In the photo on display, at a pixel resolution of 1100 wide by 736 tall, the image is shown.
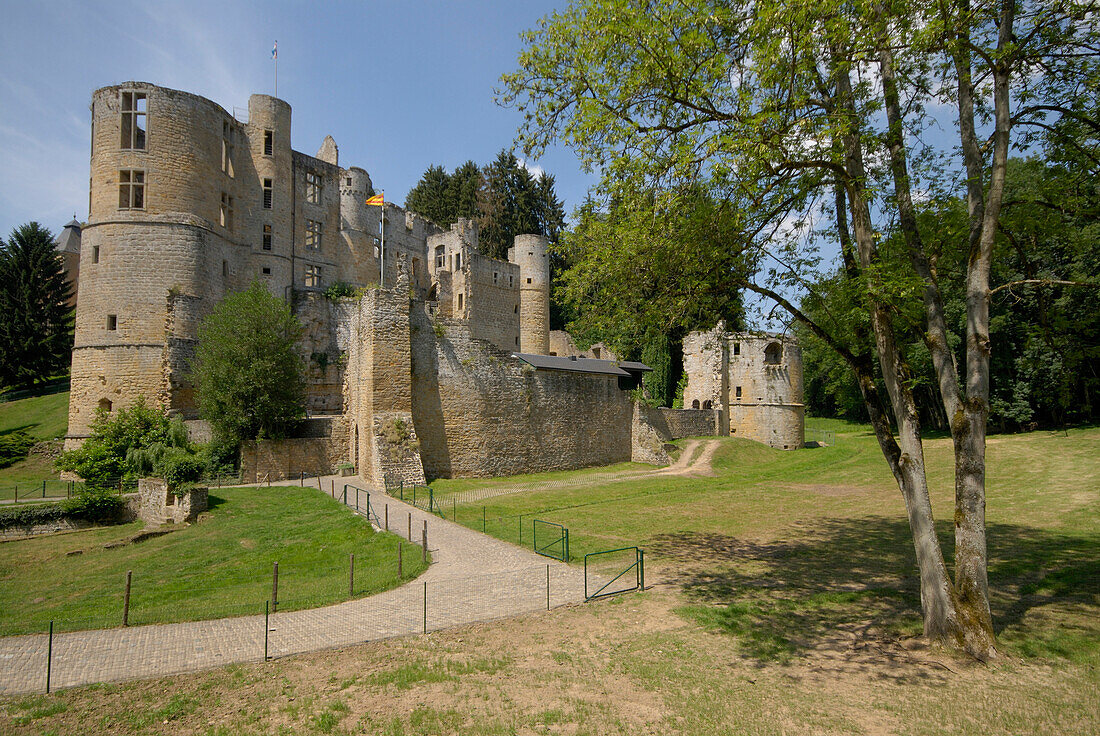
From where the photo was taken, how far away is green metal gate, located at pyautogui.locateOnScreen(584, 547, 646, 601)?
10203 mm

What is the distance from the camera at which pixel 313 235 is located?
3503 centimetres

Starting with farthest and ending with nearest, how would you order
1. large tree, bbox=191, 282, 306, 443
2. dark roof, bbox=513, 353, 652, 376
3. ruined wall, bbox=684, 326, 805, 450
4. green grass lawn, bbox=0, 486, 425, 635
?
ruined wall, bbox=684, 326, 805, 450 → dark roof, bbox=513, 353, 652, 376 → large tree, bbox=191, 282, 306, 443 → green grass lawn, bbox=0, 486, 425, 635

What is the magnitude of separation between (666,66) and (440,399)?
17.0 m

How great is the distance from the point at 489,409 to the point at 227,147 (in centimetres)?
1973

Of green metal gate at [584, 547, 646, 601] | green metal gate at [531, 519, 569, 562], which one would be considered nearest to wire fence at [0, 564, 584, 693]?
green metal gate at [584, 547, 646, 601]

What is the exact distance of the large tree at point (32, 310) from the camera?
3438 centimetres

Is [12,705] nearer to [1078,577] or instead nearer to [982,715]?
[982,715]

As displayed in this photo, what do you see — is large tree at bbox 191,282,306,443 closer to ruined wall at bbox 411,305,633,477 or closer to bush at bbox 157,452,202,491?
bush at bbox 157,452,202,491

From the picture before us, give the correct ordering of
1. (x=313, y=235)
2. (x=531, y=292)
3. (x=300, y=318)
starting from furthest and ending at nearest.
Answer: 1. (x=531, y=292)
2. (x=313, y=235)
3. (x=300, y=318)

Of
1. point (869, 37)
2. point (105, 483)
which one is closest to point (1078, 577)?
point (869, 37)

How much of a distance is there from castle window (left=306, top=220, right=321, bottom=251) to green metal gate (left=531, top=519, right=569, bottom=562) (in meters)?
27.5

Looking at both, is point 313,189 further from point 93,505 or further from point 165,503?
point 165,503

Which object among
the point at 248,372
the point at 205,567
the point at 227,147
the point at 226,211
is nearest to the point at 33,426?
the point at 226,211

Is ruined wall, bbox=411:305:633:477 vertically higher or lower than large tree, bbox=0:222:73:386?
lower
